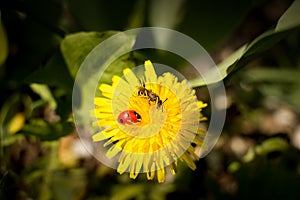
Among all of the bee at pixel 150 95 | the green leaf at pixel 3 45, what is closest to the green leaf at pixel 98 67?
the bee at pixel 150 95

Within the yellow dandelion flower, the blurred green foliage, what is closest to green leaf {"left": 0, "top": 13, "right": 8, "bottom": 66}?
the blurred green foliage

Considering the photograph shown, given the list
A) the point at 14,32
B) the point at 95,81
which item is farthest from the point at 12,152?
the point at 95,81

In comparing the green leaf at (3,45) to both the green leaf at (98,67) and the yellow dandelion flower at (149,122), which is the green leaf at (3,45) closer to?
the green leaf at (98,67)

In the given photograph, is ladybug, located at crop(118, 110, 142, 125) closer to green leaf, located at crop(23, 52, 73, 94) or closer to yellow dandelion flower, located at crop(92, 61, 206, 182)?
yellow dandelion flower, located at crop(92, 61, 206, 182)

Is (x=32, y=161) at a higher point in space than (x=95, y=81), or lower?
lower

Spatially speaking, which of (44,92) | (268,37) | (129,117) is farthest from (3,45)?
(268,37)

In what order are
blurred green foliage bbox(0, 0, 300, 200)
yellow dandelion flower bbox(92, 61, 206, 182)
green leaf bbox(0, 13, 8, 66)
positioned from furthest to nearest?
green leaf bbox(0, 13, 8, 66), blurred green foliage bbox(0, 0, 300, 200), yellow dandelion flower bbox(92, 61, 206, 182)

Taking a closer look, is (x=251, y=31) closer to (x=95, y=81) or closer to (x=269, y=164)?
(x=269, y=164)
